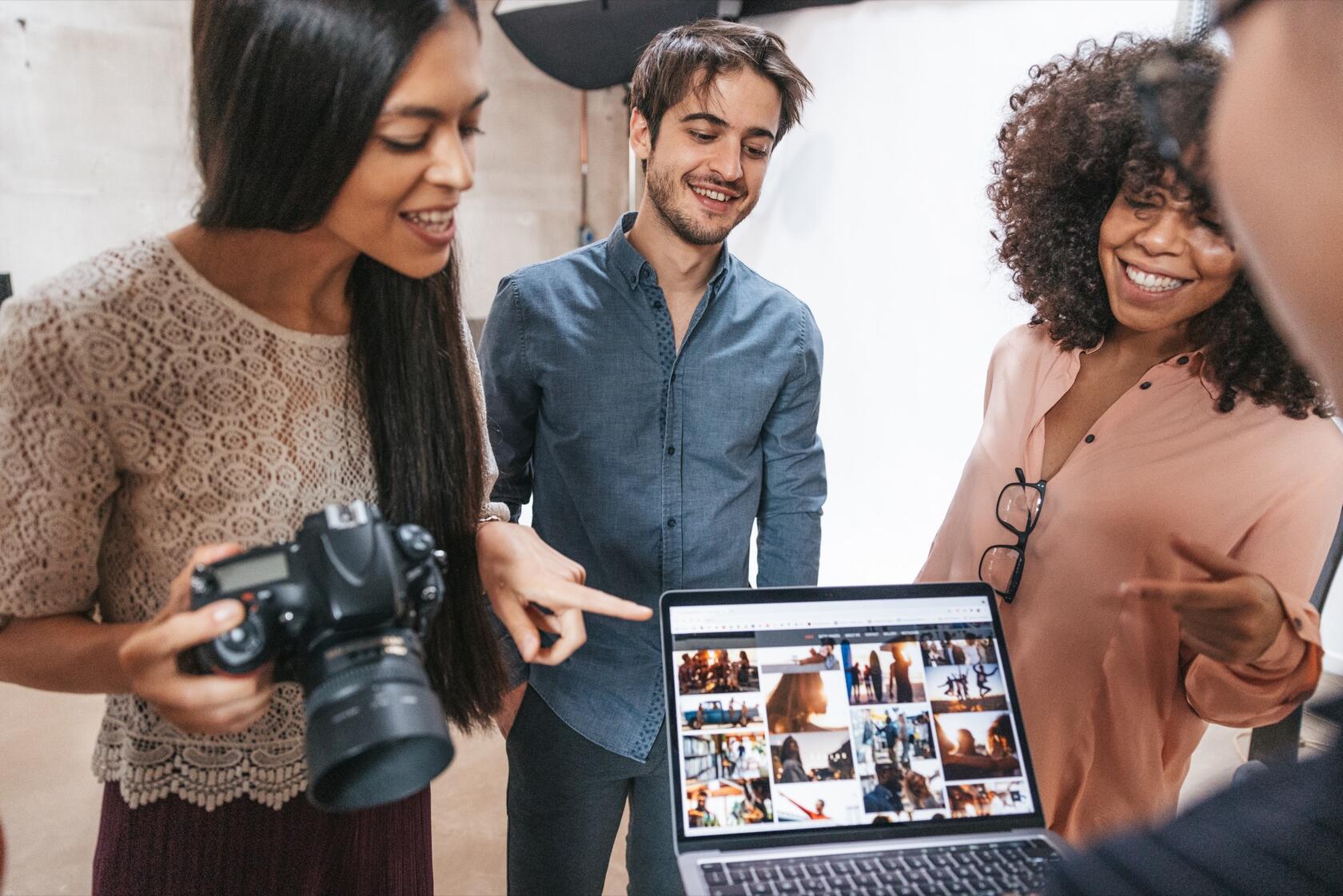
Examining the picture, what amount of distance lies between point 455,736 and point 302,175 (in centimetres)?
204

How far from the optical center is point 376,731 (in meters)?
0.56

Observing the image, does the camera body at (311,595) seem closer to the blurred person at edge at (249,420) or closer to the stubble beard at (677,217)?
the blurred person at edge at (249,420)

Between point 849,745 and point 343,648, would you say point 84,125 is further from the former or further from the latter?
point 849,745

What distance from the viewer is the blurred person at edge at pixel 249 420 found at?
65 cm

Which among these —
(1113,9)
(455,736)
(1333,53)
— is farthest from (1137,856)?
(455,736)

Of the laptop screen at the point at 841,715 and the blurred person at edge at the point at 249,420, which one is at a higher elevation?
the blurred person at edge at the point at 249,420

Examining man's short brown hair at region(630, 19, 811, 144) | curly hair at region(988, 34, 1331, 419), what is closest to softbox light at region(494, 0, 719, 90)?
man's short brown hair at region(630, 19, 811, 144)

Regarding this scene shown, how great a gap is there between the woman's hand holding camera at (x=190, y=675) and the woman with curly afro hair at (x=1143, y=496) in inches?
34.6

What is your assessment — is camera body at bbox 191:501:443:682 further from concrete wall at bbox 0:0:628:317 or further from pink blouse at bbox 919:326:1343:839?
concrete wall at bbox 0:0:628:317

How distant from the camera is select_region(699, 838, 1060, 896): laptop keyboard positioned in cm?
76

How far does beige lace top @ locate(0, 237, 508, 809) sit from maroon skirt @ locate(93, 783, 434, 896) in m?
0.02

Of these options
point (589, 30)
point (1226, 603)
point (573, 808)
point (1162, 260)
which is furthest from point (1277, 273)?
point (589, 30)

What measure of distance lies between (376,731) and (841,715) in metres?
0.48

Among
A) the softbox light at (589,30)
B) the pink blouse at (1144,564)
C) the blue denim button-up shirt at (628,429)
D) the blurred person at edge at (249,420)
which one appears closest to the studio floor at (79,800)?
the blue denim button-up shirt at (628,429)
